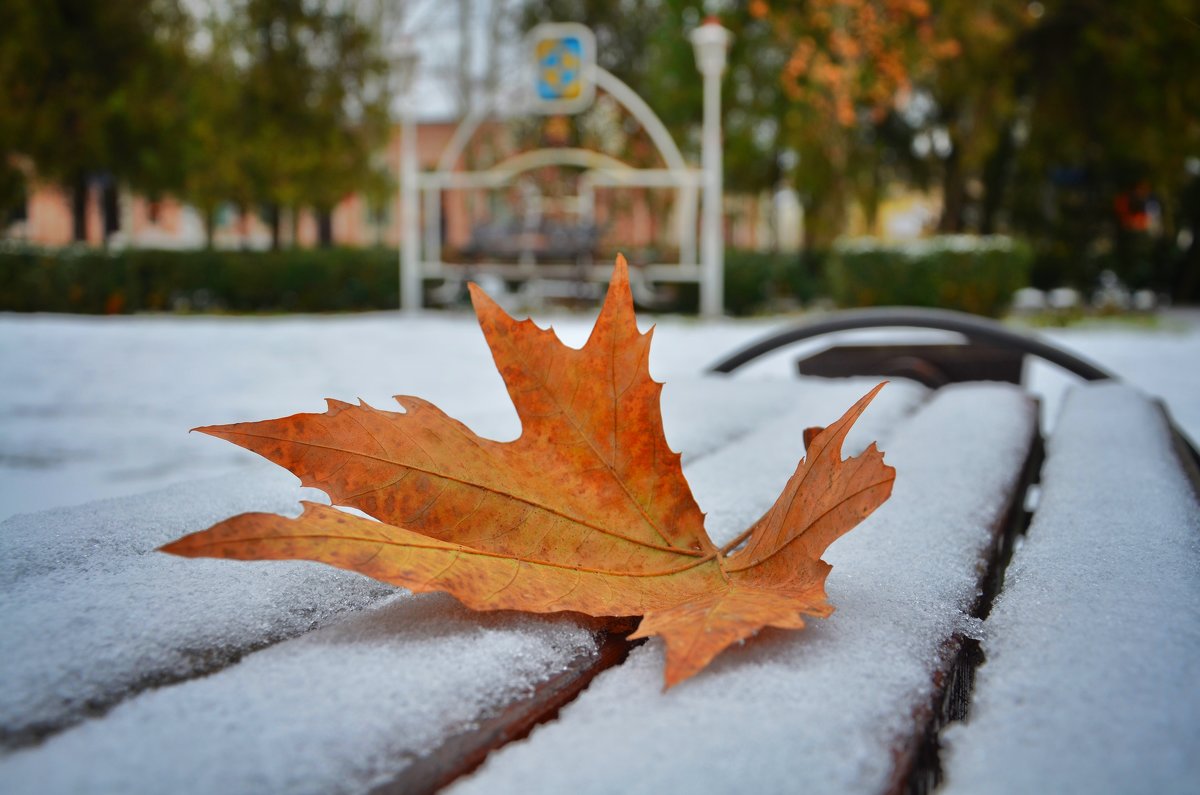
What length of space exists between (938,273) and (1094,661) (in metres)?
9.81

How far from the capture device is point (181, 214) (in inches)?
1116

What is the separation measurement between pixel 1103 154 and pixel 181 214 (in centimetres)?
2341

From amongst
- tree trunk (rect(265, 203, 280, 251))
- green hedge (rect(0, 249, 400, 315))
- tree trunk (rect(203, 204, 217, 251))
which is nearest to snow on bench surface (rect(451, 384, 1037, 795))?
green hedge (rect(0, 249, 400, 315))

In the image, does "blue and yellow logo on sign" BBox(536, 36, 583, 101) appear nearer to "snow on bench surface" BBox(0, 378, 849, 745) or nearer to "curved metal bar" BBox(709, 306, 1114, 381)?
"curved metal bar" BBox(709, 306, 1114, 381)

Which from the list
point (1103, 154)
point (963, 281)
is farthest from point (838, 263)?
point (1103, 154)

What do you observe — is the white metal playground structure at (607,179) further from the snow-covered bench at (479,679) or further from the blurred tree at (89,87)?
the snow-covered bench at (479,679)

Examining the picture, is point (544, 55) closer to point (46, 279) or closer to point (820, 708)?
point (46, 279)

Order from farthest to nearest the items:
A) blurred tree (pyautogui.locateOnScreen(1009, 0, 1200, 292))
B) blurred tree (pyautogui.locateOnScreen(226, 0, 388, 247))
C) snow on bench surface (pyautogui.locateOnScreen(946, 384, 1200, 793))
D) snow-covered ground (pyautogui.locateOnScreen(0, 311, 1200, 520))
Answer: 1. blurred tree (pyautogui.locateOnScreen(226, 0, 388, 247))
2. blurred tree (pyautogui.locateOnScreen(1009, 0, 1200, 292))
3. snow-covered ground (pyautogui.locateOnScreen(0, 311, 1200, 520))
4. snow on bench surface (pyautogui.locateOnScreen(946, 384, 1200, 793))

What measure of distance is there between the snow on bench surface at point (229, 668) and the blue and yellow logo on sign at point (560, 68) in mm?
9369

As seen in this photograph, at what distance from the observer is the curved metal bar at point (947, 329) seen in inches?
76.1

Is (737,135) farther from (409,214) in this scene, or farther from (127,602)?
(127,602)

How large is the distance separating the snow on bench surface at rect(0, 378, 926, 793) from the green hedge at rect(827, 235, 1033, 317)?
9691 millimetres

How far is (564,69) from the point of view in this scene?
9.71 m

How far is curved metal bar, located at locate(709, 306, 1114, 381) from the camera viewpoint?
193 centimetres
